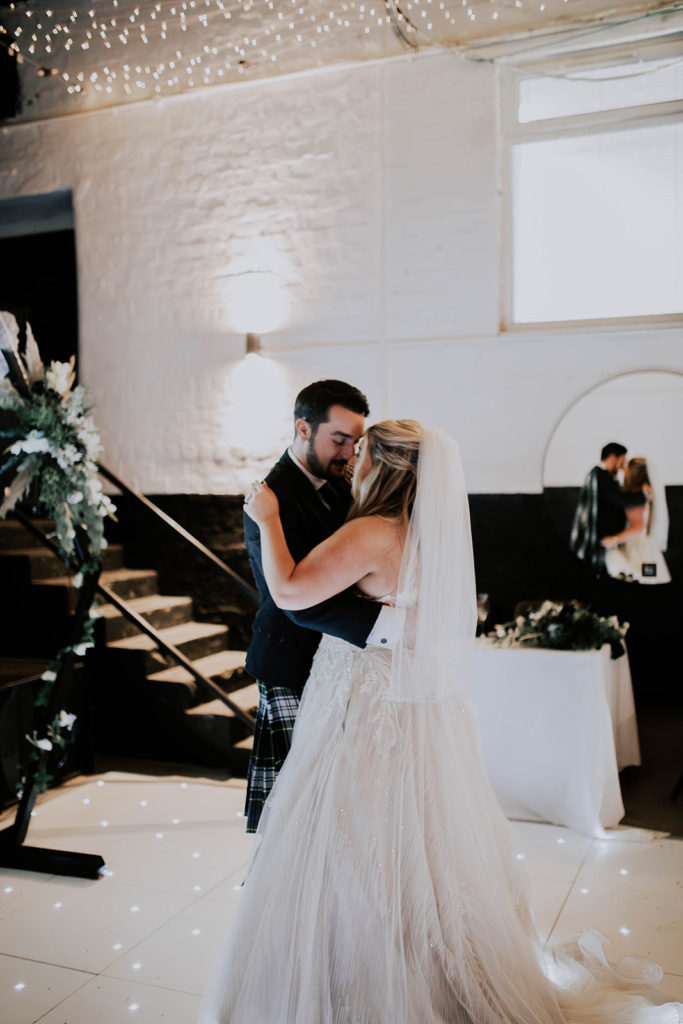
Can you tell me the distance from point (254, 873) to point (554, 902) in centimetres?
142

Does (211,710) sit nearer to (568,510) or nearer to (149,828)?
(149,828)

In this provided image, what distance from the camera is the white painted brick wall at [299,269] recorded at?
5.01m

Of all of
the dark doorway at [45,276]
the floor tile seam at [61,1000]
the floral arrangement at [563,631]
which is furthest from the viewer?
the dark doorway at [45,276]

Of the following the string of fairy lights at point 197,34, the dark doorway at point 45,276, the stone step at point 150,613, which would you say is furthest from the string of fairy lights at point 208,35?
the stone step at point 150,613

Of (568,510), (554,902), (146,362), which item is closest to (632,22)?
Answer: (568,510)

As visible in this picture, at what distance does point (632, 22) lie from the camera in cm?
464

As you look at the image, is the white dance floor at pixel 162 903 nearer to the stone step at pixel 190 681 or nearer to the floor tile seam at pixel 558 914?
the floor tile seam at pixel 558 914

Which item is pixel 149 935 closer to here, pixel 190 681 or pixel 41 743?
pixel 41 743

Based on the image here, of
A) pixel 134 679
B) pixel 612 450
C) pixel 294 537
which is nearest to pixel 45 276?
pixel 134 679

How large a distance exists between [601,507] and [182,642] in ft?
8.25

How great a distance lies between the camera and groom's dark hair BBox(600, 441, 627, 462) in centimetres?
475

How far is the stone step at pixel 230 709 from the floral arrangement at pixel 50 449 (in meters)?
1.21

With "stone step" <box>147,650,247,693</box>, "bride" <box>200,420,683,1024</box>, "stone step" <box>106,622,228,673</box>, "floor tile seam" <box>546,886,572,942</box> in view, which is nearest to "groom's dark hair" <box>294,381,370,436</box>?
"bride" <box>200,420,683,1024</box>

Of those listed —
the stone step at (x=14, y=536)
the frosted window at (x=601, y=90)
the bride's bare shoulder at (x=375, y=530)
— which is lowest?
the stone step at (x=14, y=536)
